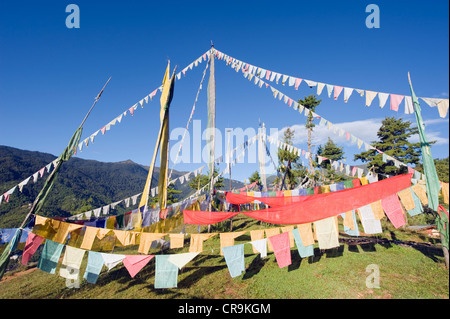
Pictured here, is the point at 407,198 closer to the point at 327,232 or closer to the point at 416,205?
the point at 416,205

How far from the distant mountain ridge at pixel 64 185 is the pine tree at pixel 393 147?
38225 millimetres

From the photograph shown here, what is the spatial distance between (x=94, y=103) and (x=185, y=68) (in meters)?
6.49

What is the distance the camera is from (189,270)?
1065 cm

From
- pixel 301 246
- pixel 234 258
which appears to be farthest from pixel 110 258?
pixel 301 246

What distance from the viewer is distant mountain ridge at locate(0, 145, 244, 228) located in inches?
2581

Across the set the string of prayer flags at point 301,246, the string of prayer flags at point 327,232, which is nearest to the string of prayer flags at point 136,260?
the string of prayer flags at point 301,246

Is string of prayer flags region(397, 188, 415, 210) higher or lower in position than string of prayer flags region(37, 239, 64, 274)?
higher

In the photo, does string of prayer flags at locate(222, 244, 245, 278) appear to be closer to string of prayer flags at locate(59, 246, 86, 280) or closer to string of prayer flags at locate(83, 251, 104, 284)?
string of prayer flags at locate(83, 251, 104, 284)

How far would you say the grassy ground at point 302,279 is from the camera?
23.7ft

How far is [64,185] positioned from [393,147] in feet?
436

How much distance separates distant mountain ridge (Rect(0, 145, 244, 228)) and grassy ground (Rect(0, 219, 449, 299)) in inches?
918

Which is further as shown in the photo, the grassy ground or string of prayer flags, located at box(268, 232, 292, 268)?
string of prayer flags, located at box(268, 232, 292, 268)

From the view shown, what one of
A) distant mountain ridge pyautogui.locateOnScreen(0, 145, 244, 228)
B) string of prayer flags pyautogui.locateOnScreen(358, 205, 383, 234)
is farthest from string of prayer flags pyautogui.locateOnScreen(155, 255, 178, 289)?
distant mountain ridge pyautogui.locateOnScreen(0, 145, 244, 228)
